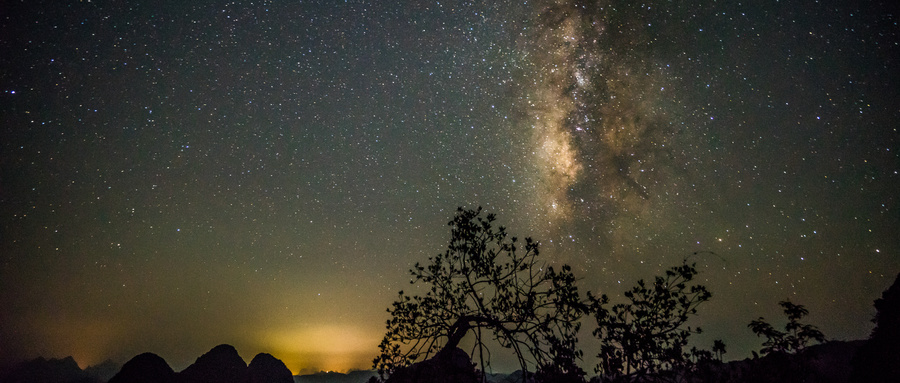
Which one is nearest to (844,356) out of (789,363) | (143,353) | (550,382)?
(789,363)

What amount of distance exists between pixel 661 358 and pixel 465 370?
3.40 metres

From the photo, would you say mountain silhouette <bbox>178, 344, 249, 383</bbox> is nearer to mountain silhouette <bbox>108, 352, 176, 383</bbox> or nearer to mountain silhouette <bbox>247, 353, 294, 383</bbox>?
mountain silhouette <bbox>247, 353, 294, 383</bbox>

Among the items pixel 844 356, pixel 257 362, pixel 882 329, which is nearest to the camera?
pixel 882 329

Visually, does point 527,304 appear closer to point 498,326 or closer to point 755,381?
point 498,326

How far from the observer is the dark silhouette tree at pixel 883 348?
993 cm

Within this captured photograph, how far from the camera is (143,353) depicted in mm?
113812

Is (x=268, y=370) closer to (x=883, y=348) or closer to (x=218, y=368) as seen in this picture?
(x=218, y=368)

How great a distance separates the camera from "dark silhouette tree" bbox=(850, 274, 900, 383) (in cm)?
993

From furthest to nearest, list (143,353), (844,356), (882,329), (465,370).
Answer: (143,353) → (844,356) → (882,329) → (465,370)

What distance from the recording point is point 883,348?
1082 cm

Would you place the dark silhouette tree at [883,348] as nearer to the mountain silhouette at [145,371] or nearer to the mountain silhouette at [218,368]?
the mountain silhouette at [145,371]

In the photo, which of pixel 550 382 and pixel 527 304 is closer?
pixel 550 382

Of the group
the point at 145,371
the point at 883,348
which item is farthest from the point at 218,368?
the point at 883,348

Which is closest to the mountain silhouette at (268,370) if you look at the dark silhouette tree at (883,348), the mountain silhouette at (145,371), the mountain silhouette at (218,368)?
the mountain silhouette at (218,368)
